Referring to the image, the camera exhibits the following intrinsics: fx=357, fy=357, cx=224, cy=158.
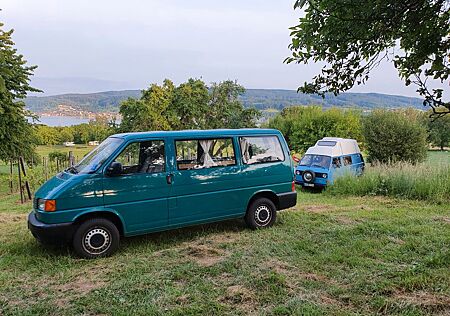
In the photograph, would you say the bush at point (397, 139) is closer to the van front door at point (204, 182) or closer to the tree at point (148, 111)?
the tree at point (148, 111)

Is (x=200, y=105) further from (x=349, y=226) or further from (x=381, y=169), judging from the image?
(x=349, y=226)

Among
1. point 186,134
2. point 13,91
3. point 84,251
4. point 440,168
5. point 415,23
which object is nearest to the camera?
point 415,23

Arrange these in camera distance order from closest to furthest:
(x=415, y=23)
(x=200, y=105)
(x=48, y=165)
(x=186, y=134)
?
(x=415, y=23)
(x=186, y=134)
(x=48, y=165)
(x=200, y=105)

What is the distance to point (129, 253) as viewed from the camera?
5293mm

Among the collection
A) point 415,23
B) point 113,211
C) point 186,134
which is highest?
point 415,23

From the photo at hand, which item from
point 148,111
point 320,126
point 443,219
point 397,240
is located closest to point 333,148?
point 443,219

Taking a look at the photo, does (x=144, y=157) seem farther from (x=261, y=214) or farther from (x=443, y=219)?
(x=443, y=219)

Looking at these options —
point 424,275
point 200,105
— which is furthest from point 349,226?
point 200,105

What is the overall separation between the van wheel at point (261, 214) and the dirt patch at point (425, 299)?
3.09 metres

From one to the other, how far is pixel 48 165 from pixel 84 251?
37.5ft

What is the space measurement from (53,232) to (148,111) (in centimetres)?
1964

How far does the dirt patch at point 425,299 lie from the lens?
11.1 ft

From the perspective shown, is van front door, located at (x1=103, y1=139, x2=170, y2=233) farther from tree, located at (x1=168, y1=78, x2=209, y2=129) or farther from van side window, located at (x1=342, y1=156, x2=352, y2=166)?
tree, located at (x1=168, y1=78, x2=209, y2=129)

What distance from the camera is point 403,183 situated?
35.7 ft
